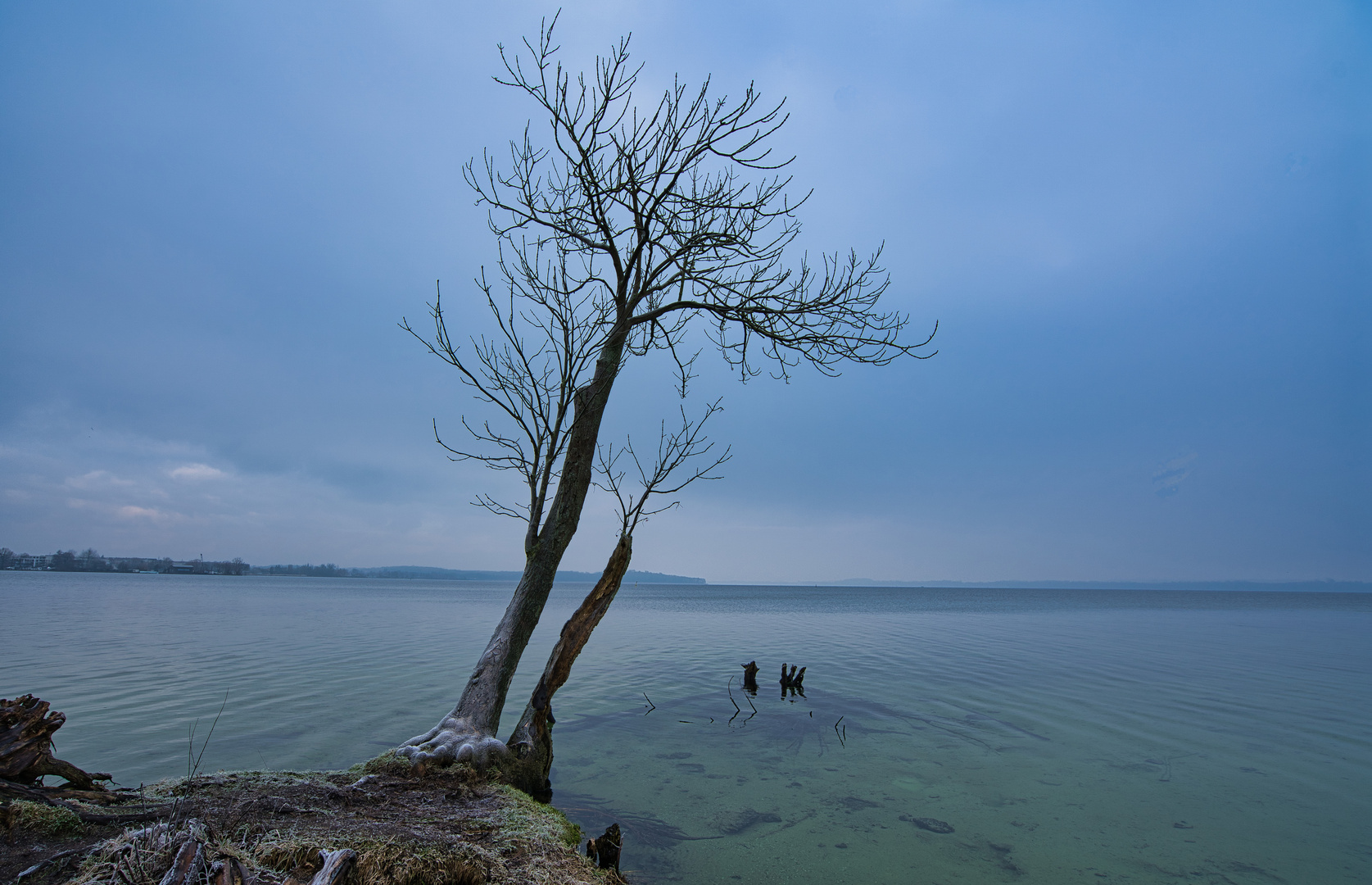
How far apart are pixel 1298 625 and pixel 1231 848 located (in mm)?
46689

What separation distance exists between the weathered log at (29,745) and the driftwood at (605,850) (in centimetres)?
357

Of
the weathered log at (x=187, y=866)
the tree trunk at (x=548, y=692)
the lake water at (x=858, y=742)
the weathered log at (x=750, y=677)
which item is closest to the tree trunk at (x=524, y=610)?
the tree trunk at (x=548, y=692)

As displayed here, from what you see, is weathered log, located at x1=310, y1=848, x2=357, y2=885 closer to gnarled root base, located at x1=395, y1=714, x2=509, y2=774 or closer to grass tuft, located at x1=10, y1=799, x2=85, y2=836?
grass tuft, located at x1=10, y1=799, x2=85, y2=836

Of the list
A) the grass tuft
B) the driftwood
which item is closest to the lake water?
the driftwood

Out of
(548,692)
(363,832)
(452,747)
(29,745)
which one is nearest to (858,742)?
(548,692)

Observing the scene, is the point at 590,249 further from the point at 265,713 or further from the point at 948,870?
the point at 265,713

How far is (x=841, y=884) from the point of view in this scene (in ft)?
17.9

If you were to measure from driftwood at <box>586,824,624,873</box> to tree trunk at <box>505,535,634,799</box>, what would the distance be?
1.71 metres

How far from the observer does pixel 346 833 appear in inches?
155

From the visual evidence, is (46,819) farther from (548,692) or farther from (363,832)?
(548,692)

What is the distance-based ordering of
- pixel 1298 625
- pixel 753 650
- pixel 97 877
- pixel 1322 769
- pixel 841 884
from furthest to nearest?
pixel 1298 625
pixel 753 650
pixel 1322 769
pixel 841 884
pixel 97 877

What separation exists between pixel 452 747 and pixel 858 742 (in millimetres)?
6511

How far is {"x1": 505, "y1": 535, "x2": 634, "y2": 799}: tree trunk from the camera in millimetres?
6496

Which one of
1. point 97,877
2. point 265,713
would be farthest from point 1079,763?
point 265,713
